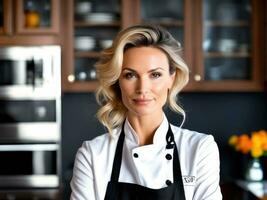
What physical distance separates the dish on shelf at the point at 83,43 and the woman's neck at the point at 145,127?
215cm

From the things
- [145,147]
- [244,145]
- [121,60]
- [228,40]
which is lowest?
[244,145]

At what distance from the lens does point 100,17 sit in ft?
11.4

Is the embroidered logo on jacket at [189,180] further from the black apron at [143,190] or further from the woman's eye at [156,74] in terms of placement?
the woman's eye at [156,74]

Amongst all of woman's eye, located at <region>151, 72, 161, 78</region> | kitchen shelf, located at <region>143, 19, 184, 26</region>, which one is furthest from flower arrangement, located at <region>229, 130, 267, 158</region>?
woman's eye, located at <region>151, 72, 161, 78</region>

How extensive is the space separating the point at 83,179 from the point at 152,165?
0.59 ft

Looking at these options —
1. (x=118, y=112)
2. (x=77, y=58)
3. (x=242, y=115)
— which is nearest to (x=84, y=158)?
(x=118, y=112)

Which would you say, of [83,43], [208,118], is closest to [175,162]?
[83,43]

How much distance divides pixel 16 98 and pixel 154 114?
2.00m

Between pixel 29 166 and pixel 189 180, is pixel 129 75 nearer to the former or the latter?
pixel 189 180

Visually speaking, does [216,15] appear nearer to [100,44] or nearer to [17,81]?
[100,44]

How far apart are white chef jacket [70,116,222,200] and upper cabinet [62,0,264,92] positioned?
6.87ft

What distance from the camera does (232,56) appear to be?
353 cm

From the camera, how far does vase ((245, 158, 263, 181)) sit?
3.36 metres

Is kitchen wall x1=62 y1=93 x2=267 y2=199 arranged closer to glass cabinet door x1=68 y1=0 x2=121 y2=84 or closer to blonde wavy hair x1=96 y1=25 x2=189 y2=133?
glass cabinet door x1=68 y1=0 x2=121 y2=84
